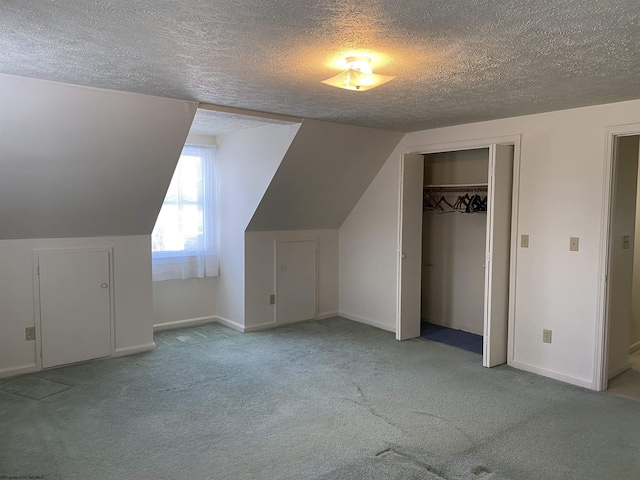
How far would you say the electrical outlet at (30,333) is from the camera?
3.89 m

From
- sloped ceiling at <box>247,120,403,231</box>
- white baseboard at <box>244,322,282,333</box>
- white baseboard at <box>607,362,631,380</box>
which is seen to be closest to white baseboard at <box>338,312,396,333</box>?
white baseboard at <box>244,322,282,333</box>

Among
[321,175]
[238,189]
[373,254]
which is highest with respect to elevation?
[321,175]

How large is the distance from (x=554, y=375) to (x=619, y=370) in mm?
617

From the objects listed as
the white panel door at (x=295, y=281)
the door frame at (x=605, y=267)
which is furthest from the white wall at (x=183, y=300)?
the door frame at (x=605, y=267)

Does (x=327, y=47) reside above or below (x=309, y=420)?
above

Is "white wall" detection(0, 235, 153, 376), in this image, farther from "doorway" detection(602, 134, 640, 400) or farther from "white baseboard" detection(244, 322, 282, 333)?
"doorway" detection(602, 134, 640, 400)

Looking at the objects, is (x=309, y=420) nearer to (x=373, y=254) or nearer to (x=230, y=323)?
(x=230, y=323)

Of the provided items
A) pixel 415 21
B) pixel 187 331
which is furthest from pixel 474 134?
pixel 187 331

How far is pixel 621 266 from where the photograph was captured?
388 centimetres

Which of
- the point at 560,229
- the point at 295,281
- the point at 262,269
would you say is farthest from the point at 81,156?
the point at 560,229

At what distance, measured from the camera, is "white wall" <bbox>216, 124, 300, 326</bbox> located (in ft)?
15.7

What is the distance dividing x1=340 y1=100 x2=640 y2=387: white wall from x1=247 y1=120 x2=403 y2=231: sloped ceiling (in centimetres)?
98

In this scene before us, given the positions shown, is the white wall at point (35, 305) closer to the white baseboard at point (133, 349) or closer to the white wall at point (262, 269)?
the white baseboard at point (133, 349)

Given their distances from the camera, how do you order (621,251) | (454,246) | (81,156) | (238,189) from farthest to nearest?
(454,246) < (238,189) < (621,251) < (81,156)
